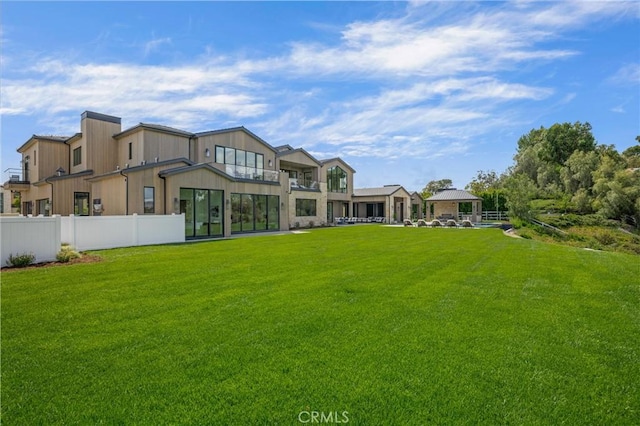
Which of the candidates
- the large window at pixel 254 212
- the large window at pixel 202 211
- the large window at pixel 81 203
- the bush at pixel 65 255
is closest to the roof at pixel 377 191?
the large window at pixel 254 212

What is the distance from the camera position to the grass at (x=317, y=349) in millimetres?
2832

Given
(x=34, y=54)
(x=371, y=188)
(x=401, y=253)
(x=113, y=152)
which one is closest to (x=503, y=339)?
(x=401, y=253)

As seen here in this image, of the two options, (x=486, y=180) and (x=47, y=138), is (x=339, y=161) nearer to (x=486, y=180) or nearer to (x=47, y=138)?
(x=47, y=138)

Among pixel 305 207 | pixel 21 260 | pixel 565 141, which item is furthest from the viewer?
pixel 565 141

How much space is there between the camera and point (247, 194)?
22.0 metres

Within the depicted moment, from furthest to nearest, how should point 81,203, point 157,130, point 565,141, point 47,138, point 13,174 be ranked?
1. point 565,141
2. point 13,174
3. point 47,138
4. point 81,203
5. point 157,130

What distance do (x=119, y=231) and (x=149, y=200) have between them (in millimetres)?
3533

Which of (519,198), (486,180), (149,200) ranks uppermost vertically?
(486,180)

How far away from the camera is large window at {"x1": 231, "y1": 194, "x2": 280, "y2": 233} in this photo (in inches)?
827

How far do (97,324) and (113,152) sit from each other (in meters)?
21.3

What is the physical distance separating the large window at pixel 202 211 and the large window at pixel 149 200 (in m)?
1.28

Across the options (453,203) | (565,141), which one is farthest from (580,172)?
(453,203)

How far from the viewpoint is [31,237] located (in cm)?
918

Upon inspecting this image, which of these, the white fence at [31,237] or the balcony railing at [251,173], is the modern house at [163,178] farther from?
the white fence at [31,237]
